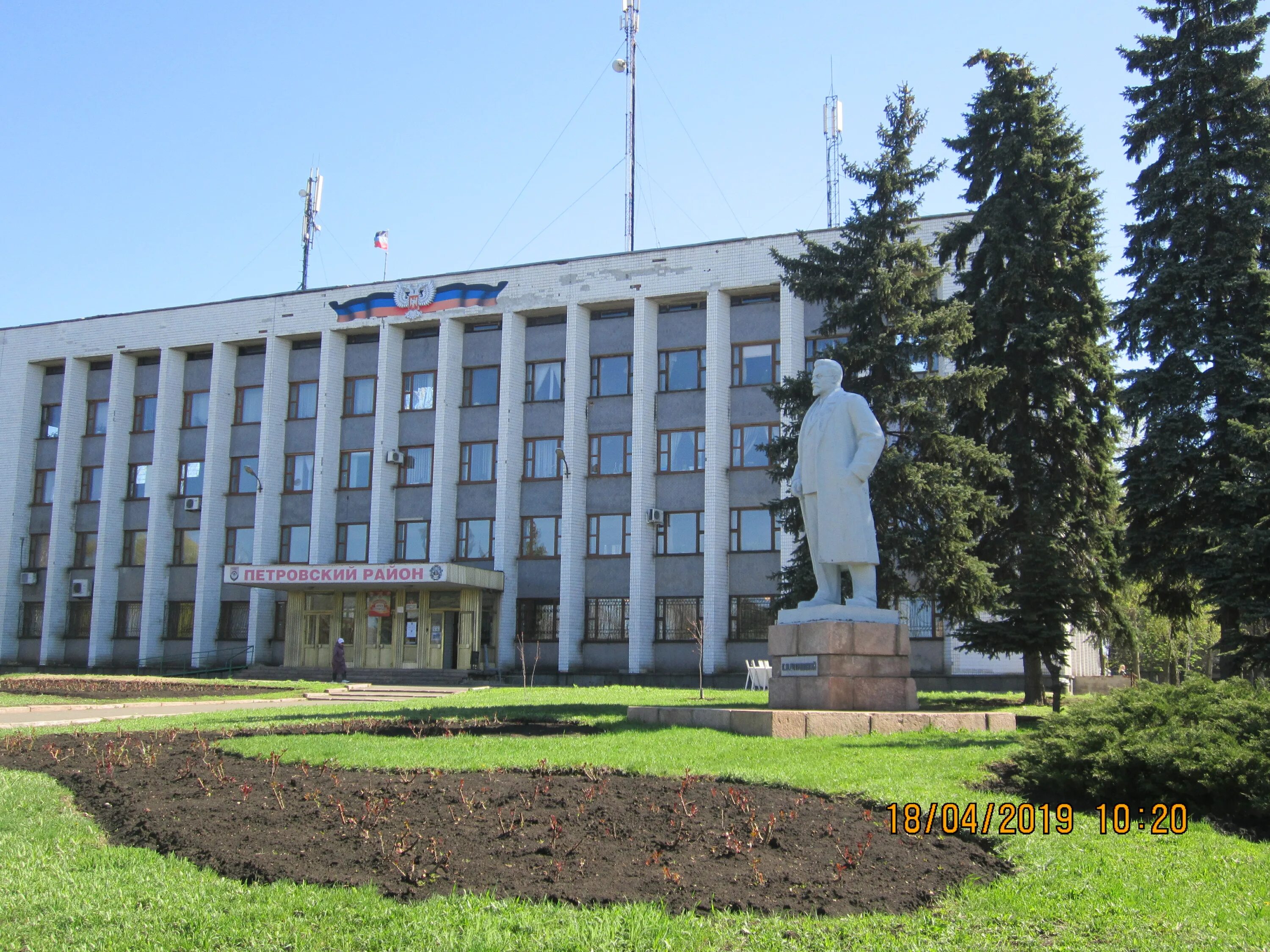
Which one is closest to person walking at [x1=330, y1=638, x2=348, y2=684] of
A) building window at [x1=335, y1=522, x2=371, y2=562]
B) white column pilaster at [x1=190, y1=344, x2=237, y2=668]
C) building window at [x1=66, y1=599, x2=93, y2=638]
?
building window at [x1=335, y1=522, x2=371, y2=562]

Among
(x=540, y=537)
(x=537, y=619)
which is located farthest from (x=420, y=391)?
(x=537, y=619)

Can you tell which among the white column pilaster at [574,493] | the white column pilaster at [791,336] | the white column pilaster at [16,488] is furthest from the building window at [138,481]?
the white column pilaster at [791,336]

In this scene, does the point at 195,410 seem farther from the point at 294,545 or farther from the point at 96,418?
the point at 294,545

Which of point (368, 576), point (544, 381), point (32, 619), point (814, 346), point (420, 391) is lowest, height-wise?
point (32, 619)

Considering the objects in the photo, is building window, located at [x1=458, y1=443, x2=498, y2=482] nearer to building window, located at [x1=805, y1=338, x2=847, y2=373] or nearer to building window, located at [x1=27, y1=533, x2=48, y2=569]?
building window, located at [x1=805, y1=338, x2=847, y2=373]

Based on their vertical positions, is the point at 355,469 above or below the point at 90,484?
above

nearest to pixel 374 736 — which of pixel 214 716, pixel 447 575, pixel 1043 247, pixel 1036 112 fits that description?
pixel 214 716

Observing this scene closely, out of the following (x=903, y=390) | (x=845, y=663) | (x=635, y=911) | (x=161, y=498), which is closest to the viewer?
(x=635, y=911)

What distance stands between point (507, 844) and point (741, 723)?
5964 millimetres

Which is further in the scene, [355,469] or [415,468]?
[355,469]

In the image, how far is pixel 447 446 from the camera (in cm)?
3750

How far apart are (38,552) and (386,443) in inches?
654

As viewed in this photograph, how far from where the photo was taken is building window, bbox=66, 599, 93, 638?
1644 inches

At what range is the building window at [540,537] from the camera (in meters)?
36.4
